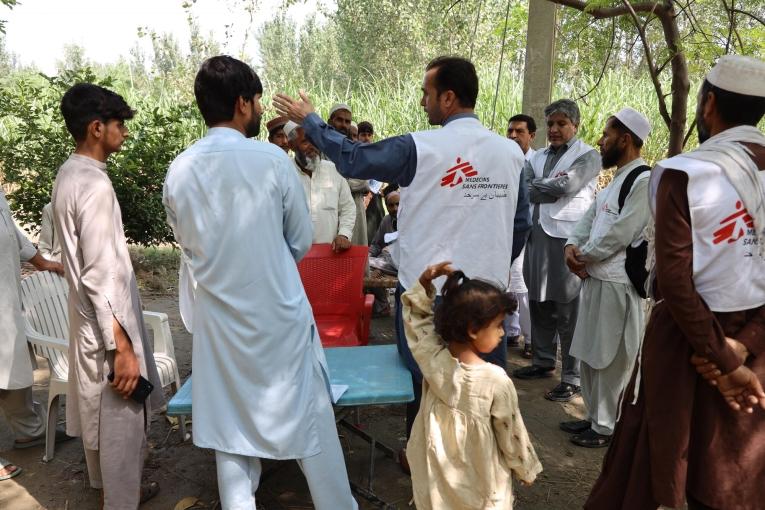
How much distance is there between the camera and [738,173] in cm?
188

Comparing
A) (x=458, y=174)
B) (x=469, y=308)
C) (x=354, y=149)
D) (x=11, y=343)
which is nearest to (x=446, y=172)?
(x=458, y=174)

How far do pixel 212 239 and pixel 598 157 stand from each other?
10.3 ft

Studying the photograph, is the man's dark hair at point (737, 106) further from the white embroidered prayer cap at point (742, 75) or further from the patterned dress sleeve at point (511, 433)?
the patterned dress sleeve at point (511, 433)

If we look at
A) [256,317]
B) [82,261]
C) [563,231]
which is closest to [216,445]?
[256,317]

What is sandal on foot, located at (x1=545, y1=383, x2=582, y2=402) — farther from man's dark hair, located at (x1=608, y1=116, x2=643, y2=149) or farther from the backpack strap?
man's dark hair, located at (x1=608, y1=116, x2=643, y2=149)

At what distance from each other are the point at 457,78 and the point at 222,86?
112cm

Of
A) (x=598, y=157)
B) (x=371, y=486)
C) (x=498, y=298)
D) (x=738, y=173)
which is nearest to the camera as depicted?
(x=738, y=173)

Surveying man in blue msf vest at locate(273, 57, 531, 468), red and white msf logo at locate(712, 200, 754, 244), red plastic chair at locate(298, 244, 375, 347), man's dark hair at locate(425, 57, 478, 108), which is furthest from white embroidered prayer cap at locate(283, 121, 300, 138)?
red and white msf logo at locate(712, 200, 754, 244)

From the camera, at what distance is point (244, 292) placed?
2.18 m

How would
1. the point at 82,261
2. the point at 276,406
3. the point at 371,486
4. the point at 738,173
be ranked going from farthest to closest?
1. the point at 371,486
2. the point at 82,261
3. the point at 276,406
4. the point at 738,173

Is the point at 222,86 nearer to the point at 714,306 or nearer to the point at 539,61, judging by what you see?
the point at 714,306

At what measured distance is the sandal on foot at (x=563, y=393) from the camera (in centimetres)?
420

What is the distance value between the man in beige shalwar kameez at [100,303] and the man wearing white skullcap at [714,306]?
2.16 meters

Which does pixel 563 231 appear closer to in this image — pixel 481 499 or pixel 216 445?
pixel 481 499
